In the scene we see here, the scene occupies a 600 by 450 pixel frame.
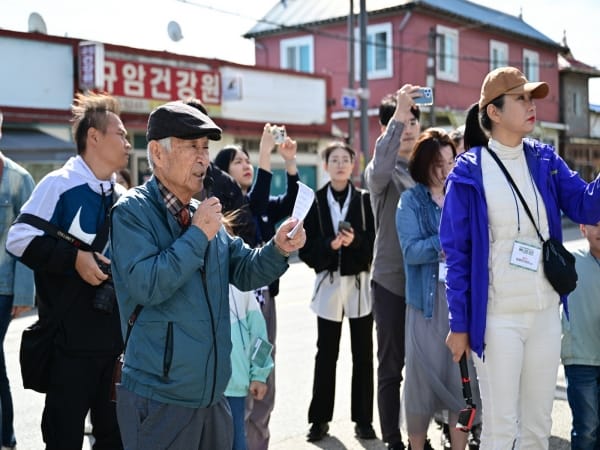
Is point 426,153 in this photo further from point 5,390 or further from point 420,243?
point 5,390

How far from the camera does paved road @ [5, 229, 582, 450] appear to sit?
5289 mm

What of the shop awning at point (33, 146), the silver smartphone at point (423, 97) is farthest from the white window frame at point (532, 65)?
the silver smartphone at point (423, 97)

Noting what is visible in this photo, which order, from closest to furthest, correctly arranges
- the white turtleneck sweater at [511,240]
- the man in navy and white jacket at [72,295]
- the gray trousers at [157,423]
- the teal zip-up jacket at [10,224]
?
1. the gray trousers at [157,423]
2. the white turtleneck sweater at [511,240]
3. the man in navy and white jacket at [72,295]
4. the teal zip-up jacket at [10,224]

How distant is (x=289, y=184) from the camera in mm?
5746

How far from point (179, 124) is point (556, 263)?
1807 mm

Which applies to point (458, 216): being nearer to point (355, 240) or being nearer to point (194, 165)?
point (194, 165)

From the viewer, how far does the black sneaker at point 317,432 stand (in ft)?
17.6

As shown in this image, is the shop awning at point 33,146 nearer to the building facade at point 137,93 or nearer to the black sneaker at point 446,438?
the building facade at point 137,93

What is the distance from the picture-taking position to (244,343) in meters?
4.03

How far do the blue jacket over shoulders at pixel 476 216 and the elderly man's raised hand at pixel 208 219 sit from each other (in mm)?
1322

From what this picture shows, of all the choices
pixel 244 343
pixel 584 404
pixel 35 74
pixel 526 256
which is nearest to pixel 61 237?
pixel 244 343

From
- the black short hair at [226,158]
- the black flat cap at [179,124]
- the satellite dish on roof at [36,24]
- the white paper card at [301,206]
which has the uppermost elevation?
the satellite dish on roof at [36,24]

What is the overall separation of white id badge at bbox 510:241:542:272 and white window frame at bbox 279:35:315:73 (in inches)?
1060

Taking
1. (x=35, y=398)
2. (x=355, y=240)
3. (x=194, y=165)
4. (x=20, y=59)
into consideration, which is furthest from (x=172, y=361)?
(x=20, y=59)
